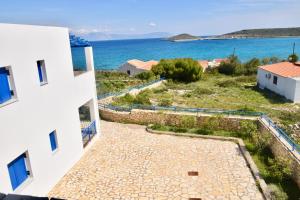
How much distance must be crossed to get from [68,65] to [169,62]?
30433 mm

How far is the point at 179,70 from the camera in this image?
3966 cm

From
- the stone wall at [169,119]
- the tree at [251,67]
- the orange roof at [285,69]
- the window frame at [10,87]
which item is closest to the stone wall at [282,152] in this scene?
the stone wall at [169,119]

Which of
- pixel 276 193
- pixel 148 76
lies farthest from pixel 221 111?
pixel 148 76

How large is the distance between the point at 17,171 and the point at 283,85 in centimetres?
2820

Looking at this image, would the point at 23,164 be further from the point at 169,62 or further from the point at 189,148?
the point at 169,62

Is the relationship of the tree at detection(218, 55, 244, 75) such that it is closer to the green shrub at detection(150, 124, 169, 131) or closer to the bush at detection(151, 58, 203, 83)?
the bush at detection(151, 58, 203, 83)

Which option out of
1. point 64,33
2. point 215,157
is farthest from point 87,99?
point 215,157

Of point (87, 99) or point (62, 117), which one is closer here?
point (62, 117)

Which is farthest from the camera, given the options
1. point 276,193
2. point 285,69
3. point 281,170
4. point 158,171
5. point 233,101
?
point 285,69

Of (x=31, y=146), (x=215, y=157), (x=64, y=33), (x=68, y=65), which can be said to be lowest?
(x=215, y=157)

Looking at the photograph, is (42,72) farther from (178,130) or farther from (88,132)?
(178,130)

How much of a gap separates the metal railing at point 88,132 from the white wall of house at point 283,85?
21514mm

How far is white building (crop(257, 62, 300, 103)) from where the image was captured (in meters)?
26.1

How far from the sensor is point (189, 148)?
47.3 feet
